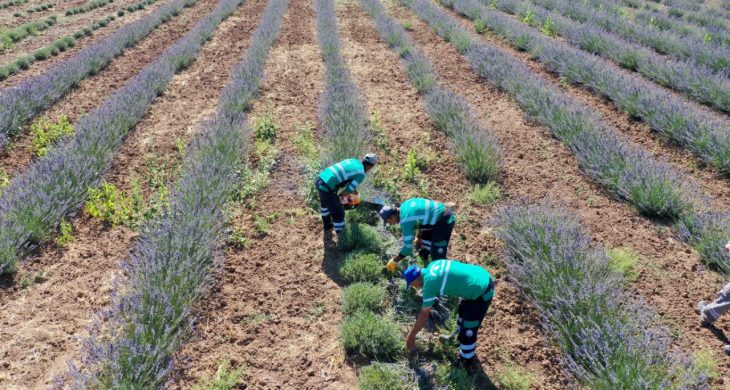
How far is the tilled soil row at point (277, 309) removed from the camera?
383 centimetres

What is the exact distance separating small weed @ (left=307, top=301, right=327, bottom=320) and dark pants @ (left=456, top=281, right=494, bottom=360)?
4.39 ft

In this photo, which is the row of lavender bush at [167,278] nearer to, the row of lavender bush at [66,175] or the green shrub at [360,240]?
the row of lavender bush at [66,175]

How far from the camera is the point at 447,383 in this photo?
11.9 feet

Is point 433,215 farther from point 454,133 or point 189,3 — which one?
point 189,3

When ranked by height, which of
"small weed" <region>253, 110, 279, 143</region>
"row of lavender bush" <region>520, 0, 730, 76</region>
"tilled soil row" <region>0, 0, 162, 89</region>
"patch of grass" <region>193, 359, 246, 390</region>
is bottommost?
"patch of grass" <region>193, 359, 246, 390</region>

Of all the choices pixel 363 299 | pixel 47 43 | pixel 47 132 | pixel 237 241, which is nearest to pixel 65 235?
pixel 237 241

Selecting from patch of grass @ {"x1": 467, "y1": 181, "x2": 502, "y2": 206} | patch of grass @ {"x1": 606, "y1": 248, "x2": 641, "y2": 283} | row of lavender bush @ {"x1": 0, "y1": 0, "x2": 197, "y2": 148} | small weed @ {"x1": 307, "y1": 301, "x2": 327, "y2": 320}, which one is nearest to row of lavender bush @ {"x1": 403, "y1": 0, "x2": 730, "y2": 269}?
patch of grass @ {"x1": 606, "y1": 248, "x2": 641, "y2": 283}

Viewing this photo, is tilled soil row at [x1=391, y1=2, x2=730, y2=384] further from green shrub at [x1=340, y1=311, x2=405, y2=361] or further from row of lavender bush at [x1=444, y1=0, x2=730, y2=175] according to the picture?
row of lavender bush at [x1=444, y1=0, x2=730, y2=175]

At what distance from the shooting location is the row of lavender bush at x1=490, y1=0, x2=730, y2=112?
27.2 ft

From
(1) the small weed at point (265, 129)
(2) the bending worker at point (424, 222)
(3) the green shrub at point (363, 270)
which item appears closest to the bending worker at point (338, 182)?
(3) the green shrub at point (363, 270)

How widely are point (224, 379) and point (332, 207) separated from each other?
2050mm

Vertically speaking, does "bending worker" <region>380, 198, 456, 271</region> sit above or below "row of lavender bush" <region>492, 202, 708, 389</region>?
above

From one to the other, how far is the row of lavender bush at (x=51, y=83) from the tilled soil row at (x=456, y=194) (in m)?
5.75

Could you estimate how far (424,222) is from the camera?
14.2ft
